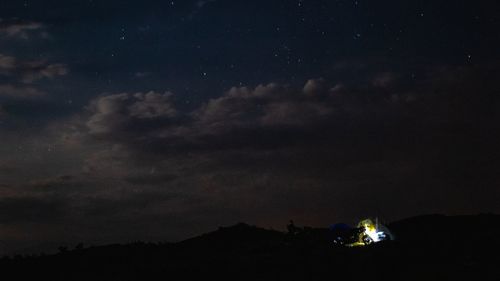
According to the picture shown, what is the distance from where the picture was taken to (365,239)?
27562mm

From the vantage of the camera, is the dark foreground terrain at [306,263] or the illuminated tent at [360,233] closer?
the dark foreground terrain at [306,263]

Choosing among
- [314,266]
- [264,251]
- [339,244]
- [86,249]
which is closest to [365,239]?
[339,244]

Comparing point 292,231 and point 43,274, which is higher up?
point 292,231

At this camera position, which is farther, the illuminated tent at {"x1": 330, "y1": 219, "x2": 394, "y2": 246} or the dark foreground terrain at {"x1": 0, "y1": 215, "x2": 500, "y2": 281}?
the illuminated tent at {"x1": 330, "y1": 219, "x2": 394, "y2": 246}

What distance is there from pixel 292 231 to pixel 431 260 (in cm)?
1142

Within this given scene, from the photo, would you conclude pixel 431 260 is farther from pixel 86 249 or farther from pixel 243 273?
pixel 86 249

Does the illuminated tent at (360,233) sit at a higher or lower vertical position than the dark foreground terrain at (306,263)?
higher

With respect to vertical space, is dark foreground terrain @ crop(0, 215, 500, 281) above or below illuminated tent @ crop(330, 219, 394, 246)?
A: below

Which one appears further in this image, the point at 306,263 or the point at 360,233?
the point at 360,233

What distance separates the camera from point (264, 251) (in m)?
28.2

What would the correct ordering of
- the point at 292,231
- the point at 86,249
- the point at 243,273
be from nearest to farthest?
the point at 243,273
the point at 292,231
the point at 86,249

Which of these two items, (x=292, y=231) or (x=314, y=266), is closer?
(x=314, y=266)

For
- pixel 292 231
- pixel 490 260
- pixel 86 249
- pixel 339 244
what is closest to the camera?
pixel 490 260

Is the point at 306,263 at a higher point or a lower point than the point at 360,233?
lower
